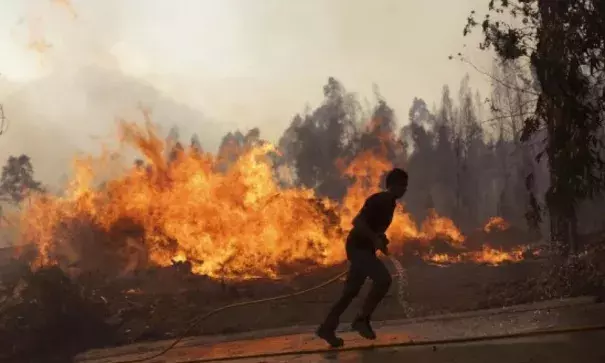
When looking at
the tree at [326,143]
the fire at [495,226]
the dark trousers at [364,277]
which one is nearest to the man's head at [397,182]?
the dark trousers at [364,277]

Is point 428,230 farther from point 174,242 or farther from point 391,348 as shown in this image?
point 391,348

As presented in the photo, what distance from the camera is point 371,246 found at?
5.62 metres

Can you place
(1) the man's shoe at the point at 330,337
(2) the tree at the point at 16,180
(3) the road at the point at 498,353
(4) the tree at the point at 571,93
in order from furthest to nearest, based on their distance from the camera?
(2) the tree at the point at 16,180 < (4) the tree at the point at 571,93 < (1) the man's shoe at the point at 330,337 < (3) the road at the point at 498,353

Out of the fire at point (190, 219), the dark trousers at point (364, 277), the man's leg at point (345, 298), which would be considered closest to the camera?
the dark trousers at point (364, 277)

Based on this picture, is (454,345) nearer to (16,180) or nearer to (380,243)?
(380,243)

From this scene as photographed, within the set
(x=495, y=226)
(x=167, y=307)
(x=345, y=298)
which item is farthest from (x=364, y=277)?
(x=495, y=226)

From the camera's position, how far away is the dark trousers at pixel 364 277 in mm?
5526

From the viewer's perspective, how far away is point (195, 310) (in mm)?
12961

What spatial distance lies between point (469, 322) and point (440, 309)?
474 cm

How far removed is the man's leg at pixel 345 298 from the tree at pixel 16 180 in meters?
48.5

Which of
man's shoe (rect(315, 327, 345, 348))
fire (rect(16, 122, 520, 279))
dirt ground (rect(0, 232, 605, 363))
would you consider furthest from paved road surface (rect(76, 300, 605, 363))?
fire (rect(16, 122, 520, 279))

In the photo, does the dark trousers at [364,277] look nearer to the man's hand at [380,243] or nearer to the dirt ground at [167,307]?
the man's hand at [380,243]

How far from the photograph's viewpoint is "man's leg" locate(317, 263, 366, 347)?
5.65 meters

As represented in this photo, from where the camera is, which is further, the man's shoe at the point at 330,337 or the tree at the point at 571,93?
the tree at the point at 571,93
